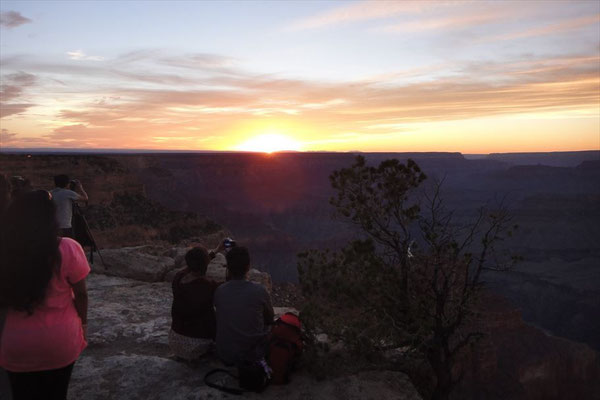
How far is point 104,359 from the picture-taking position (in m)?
5.18

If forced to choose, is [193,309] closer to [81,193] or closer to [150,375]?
[150,375]

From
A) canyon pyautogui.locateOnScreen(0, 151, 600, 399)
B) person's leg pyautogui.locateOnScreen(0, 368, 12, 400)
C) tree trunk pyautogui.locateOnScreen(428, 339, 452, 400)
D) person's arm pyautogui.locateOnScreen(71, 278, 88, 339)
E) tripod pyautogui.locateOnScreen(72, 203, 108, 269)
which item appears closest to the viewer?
person's arm pyautogui.locateOnScreen(71, 278, 88, 339)

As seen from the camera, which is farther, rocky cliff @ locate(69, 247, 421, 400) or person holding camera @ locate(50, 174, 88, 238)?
person holding camera @ locate(50, 174, 88, 238)

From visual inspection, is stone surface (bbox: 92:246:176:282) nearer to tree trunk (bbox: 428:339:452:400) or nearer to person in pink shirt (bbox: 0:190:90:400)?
tree trunk (bbox: 428:339:452:400)

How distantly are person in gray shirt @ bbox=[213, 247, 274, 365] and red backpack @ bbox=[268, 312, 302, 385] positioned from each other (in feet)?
0.37

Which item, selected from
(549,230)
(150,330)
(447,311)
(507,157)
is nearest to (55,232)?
(150,330)

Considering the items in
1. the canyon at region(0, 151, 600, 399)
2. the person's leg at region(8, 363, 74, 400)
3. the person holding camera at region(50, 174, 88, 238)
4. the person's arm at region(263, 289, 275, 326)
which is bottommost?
the canyon at region(0, 151, 600, 399)

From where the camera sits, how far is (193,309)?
472cm

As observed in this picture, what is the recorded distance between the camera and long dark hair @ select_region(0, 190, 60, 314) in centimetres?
242

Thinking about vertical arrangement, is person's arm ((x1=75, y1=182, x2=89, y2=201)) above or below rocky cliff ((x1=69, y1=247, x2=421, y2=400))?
above

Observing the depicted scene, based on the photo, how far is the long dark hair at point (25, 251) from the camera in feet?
7.93

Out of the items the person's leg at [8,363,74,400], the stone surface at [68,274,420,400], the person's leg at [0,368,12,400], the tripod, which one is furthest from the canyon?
the person's leg at [0,368,12,400]

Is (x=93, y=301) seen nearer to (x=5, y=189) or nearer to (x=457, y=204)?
(x=5, y=189)

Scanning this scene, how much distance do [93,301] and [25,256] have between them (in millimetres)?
5914
